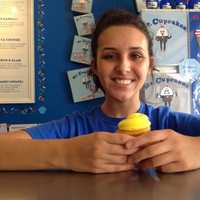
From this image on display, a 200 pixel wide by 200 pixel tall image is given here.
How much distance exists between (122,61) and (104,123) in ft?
0.70

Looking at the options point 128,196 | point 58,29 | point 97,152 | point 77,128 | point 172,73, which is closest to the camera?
point 128,196

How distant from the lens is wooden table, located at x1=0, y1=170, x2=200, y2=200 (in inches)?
17.1

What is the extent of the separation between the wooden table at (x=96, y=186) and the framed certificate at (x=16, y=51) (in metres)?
2.18

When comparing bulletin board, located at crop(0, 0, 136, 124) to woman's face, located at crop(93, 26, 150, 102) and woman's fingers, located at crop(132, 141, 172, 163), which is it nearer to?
woman's face, located at crop(93, 26, 150, 102)

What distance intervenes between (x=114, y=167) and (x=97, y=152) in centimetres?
3

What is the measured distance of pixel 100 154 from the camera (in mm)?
581

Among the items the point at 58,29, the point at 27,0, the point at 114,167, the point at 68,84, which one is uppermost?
the point at 27,0

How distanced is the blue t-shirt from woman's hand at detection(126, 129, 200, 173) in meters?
0.35

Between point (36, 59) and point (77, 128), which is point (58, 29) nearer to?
point (36, 59)

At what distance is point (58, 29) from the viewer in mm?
2732

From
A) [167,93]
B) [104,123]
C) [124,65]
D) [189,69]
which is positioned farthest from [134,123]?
[189,69]

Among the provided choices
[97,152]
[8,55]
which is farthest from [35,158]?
[8,55]

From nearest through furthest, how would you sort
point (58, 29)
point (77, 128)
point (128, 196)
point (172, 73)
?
point (128, 196), point (77, 128), point (172, 73), point (58, 29)

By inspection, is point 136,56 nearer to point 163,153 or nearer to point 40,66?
point 163,153
